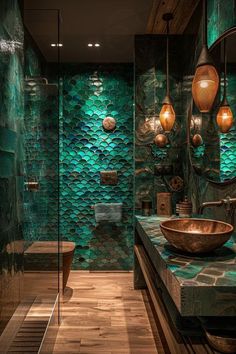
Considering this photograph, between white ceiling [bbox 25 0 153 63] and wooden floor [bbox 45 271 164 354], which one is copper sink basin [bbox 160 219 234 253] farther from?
white ceiling [bbox 25 0 153 63]

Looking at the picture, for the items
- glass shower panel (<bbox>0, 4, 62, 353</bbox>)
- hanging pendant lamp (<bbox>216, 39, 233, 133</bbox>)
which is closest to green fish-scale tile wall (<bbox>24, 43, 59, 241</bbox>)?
glass shower panel (<bbox>0, 4, 62, 353</bbox>)

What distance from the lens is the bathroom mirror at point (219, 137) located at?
1.96 meters

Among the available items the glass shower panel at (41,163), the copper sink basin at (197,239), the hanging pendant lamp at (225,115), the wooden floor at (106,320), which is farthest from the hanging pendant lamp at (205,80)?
the wooden floor at (106,320)

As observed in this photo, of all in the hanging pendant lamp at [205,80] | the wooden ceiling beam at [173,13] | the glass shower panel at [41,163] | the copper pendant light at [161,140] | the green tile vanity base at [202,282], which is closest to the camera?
the green tile vanity base at [202,282]

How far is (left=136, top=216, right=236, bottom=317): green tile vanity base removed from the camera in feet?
3.84

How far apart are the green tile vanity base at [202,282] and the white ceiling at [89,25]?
2235mm

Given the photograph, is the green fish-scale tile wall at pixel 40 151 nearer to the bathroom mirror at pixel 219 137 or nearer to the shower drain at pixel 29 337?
the shower drain at pixel 29 337

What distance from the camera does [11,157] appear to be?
2188mm

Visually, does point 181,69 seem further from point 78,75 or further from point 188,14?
point 78,75

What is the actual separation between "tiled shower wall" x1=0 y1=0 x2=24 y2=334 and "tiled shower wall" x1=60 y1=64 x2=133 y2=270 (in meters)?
1.51

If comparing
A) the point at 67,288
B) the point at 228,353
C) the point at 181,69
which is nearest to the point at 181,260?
the point at 228,353

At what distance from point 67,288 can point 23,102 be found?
2.06m

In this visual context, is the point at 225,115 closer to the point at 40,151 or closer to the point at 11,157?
the point at 11,157

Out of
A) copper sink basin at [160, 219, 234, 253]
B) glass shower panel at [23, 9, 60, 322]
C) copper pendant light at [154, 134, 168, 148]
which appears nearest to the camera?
copper sink basin at [160, 219, 234, 253]
